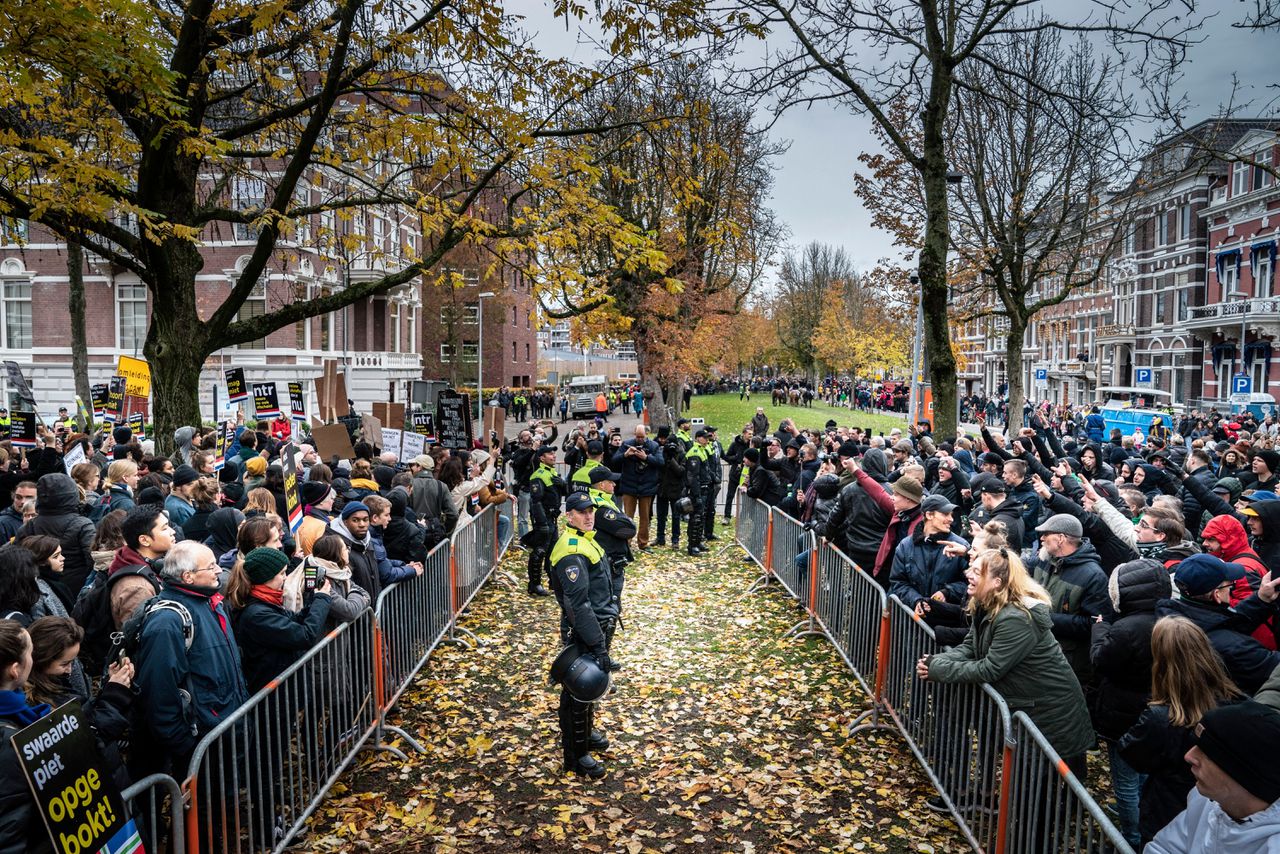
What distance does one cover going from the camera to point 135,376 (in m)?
14.2

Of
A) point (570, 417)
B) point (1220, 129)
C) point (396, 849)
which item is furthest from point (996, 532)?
point (570, 417)

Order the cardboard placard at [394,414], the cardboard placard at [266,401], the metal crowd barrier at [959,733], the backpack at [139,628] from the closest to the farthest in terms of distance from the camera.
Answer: the metal crowd barrier at [959,733] → the backpack at [139,628] → the cardboard placard at [266,401] → the cardboard placard at [394,414]

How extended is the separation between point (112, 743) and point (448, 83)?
31.9 ft

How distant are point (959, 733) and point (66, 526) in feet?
22.9

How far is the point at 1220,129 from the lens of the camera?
16.8 m

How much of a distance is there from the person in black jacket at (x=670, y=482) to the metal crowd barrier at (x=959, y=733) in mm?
4678

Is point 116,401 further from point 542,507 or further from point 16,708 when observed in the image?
point 16,708

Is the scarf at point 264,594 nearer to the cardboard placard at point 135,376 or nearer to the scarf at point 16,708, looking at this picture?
the scarf at point 16,708

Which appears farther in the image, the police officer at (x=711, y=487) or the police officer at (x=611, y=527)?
the police officer at (x=711, y=487)

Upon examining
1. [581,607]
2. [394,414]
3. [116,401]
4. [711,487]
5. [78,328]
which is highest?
[78,328]

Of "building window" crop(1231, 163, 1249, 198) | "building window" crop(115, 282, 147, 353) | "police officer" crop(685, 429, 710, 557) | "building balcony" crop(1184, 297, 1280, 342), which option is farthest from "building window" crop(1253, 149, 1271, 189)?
"building window" crop(115, 282, 147, 353)

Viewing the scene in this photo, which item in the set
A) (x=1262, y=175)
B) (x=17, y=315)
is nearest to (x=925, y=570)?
(x=17, y=315)

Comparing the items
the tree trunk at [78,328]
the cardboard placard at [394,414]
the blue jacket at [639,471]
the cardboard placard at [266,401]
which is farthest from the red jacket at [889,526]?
the tree trunk at [78,328]

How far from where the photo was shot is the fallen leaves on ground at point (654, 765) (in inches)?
207
